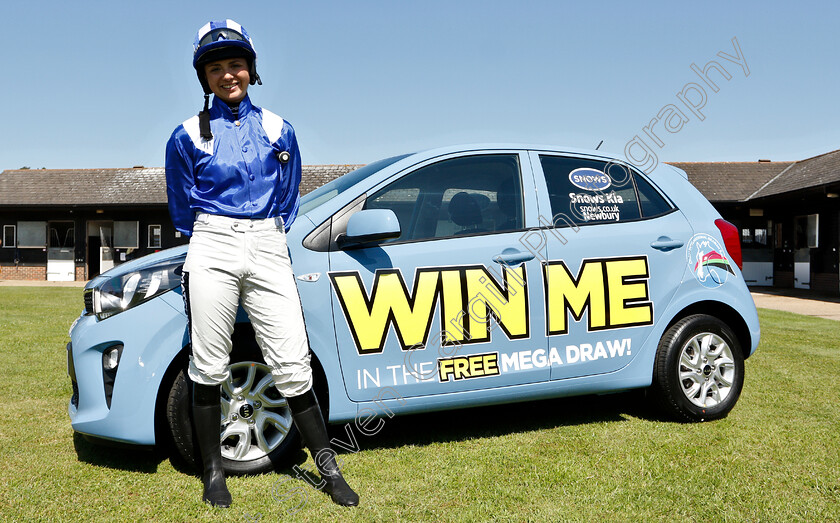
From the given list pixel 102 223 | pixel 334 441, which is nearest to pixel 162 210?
pixel 102 223

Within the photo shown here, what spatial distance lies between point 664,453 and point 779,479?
1.88 feet

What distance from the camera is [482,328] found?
3586 millimetres

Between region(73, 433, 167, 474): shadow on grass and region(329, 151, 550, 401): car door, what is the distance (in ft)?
3.78

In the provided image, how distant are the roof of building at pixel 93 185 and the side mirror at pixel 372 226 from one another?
24166mm

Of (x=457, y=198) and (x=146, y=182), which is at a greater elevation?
(x=146, y=182)

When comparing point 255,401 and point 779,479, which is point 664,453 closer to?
point 779,479

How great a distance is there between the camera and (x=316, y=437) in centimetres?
305

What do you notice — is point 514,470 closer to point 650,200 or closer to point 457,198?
point 457,198

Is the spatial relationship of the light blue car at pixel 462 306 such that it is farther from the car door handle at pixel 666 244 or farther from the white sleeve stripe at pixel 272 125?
the white sleeve stripe at pixel 272 125

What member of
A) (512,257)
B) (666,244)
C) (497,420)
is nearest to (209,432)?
(512,257)


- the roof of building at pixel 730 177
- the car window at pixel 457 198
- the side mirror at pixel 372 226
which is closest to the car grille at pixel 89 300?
the side mirror at pixel 372 226

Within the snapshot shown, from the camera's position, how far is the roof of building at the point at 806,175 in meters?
19.4

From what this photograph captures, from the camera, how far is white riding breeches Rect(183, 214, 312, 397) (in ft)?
9.42

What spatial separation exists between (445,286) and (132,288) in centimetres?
159
